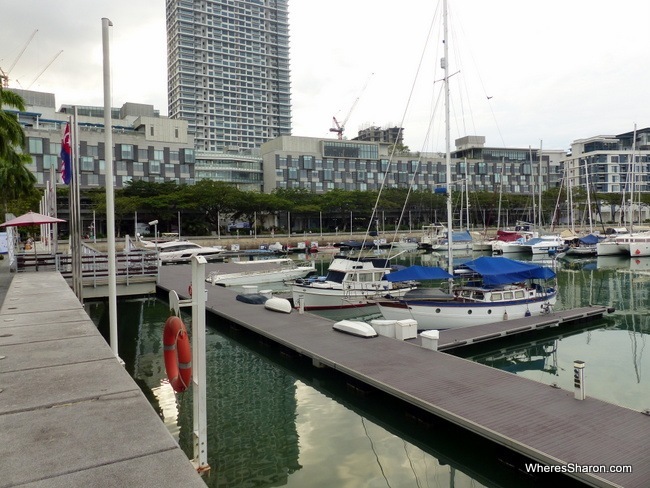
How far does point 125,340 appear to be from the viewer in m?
23.6

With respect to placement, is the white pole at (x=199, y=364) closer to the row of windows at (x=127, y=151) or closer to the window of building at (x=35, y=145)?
the row of windows at (x=127, y=151)

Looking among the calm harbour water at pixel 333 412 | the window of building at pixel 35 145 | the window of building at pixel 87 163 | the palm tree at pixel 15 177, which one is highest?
the window of building at pixel 35 145

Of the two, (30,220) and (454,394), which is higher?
(30,220)

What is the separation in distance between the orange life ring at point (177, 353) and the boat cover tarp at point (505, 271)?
1867 centimetres

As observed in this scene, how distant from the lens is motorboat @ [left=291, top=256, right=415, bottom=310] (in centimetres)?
2938

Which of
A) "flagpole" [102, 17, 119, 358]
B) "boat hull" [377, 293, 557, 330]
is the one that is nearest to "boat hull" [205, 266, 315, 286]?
"boat hull" [377, 293, 557, 330]

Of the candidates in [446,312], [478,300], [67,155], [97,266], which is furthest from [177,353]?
[97,266]

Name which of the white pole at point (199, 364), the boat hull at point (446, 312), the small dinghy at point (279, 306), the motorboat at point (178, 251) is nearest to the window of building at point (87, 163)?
the motorboat at point (178, 251)

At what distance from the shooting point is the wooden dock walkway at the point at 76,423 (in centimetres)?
548

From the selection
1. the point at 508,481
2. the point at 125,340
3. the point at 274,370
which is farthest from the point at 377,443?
the point at 125,340

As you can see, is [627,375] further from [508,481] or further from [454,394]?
[508,481]

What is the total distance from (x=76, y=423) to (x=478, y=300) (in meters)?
19.3

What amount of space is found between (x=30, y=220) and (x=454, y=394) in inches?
950

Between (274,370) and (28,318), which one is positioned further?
(274,370)
